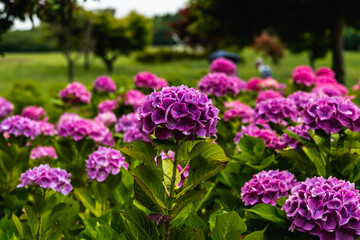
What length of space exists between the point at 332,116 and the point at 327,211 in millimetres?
679

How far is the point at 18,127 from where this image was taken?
3.33m

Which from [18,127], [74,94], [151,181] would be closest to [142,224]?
[151,181]

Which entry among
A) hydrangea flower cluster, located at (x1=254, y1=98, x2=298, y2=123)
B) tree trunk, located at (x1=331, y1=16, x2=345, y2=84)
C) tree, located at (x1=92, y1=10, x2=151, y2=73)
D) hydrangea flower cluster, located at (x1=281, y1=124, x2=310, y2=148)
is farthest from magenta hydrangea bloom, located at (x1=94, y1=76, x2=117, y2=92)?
tree, located at (x1=92, y1=10, x2=151, y2=73)

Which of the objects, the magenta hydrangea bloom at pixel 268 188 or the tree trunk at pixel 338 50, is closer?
the magenta hydrangea bloom at pixel 268 188

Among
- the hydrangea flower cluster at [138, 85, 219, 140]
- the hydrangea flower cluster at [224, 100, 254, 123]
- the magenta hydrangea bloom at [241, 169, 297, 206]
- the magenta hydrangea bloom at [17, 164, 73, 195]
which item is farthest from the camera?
the hydrangea flower cluster at [224, 100, 254, 123]

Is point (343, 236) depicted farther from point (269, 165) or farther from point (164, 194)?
point (269, 165)

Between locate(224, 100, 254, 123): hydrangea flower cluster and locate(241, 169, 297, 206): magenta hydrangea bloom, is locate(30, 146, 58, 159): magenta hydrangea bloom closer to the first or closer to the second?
locate(224, 100, 254, 123): hydrangea flower cluster

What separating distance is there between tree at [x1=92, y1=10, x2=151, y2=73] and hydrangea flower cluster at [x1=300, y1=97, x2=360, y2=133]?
1242 inches

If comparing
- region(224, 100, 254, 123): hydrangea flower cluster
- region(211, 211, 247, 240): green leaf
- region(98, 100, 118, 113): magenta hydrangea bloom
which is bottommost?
region(98, 100, 118, 113): magenta hydrangea bloom

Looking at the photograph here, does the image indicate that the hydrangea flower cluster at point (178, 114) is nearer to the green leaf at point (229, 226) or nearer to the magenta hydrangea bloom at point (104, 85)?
the green leaf at point (229, 226)

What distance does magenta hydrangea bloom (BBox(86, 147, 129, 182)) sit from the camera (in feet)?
9.00

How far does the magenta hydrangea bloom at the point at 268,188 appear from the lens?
2137mm

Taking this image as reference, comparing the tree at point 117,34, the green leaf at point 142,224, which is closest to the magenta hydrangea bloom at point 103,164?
the green leaf at point 142,224

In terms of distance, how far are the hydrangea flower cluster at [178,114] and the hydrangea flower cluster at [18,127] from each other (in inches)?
78.9
